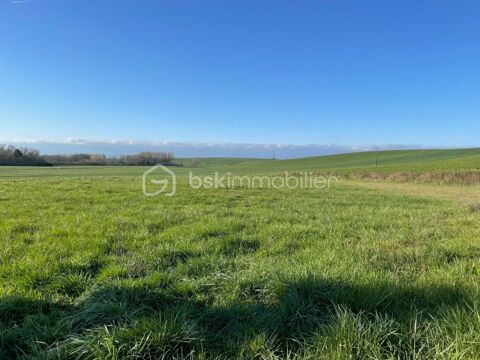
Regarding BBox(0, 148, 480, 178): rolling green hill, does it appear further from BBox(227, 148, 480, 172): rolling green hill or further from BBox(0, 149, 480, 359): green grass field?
BBox(0, 149, 480, 359): green grass field

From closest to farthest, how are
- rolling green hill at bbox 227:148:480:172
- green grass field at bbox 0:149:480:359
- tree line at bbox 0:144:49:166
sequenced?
green grass field at bbox 0:149:480:359
rolling green hill at bbox 227:148:480:172
tree line at bbox 0:144:49:166

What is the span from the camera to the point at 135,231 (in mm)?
7336

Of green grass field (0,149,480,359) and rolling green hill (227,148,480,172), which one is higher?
rolling green hill (227,148,480,172)

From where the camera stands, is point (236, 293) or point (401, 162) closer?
point (236, 293)

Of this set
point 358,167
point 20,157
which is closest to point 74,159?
point 20,157

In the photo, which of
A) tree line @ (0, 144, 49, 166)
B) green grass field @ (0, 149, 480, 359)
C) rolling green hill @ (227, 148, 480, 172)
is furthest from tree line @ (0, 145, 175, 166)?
green grass field @ (0, 149, 480, 359)

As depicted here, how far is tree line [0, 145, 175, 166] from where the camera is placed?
309 ft

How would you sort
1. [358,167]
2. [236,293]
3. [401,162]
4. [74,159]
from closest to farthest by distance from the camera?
[236,293] < [358,167] < [401,162] < [74,159]

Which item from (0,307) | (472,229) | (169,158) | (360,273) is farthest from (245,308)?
(169,158)

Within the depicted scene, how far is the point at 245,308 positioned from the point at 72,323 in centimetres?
166

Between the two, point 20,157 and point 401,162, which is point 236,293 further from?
point 20,157

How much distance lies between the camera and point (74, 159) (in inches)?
4456

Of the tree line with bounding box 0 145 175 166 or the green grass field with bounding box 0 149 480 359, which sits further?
the tree line with bounding box 0 145 175 166

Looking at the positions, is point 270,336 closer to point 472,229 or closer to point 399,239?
point 399,239
